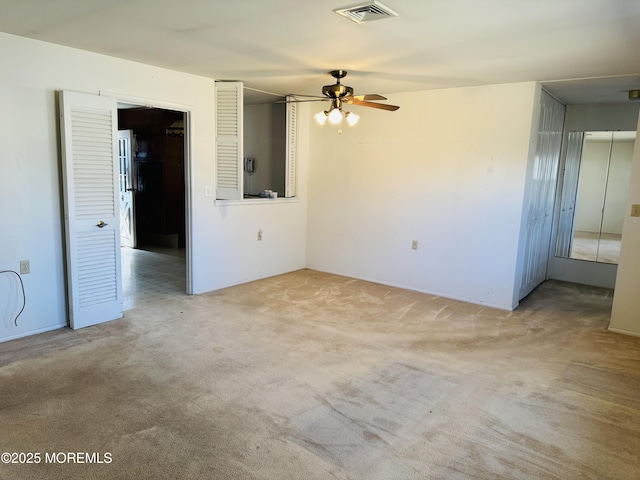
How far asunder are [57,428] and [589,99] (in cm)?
619

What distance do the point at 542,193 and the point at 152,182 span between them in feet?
20.6

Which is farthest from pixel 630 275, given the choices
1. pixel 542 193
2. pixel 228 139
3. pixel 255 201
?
pixel 228 139

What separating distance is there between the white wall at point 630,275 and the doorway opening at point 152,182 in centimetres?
606

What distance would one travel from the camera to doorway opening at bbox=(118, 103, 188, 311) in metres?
7.46

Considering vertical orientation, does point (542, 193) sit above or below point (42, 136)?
below

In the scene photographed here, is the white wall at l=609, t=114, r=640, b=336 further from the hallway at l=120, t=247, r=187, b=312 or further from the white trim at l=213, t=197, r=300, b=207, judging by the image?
the hallway at l=120, t=247, r=187, b=312

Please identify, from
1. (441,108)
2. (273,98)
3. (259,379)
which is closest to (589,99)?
(441,108)

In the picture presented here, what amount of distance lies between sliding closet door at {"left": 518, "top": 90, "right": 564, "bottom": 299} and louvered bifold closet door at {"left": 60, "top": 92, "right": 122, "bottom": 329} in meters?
4.26

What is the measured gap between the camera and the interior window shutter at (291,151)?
231 inches

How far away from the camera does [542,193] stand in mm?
5270

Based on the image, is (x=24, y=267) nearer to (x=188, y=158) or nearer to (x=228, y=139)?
(x=188, y=158)

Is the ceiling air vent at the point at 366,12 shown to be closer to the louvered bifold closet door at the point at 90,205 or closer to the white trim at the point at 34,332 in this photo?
the louvered bifold closet door at the point at 90,205

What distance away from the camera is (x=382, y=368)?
3238 mm

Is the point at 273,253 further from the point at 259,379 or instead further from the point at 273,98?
the point at 259,379
